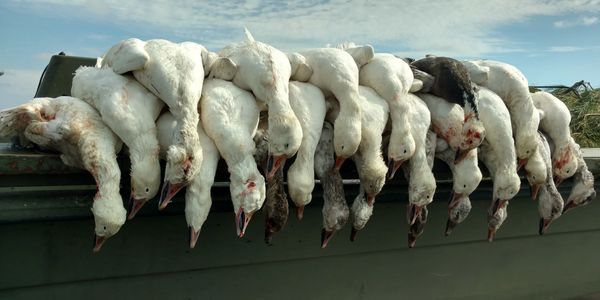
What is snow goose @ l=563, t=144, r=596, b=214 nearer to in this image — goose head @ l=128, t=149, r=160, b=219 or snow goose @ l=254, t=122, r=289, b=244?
snow goose @ l=254, t=122, r=289, b=244

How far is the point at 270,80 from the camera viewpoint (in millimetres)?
2727

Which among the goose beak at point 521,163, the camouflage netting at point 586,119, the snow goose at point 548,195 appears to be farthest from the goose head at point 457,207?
the camouflage netting at point 586,119

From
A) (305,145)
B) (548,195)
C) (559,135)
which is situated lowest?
(548,195)

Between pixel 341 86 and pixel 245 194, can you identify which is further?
pixel 341 86

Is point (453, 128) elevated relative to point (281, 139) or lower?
lower

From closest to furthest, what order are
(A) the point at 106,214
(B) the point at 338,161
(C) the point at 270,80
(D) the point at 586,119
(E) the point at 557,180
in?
(A) the point at 106,214 → (C) the point at 270,80 → (B) the point at 338,161 → (E) the point at 557,180 → (D) the point at 586,119

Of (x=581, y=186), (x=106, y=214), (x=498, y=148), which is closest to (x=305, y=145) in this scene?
(x=106, y=214)

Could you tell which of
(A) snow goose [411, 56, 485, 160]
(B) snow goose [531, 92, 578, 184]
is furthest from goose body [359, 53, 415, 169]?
(B) snow goose [531, 92, 578, 184]

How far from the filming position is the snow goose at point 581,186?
4012 millimetres

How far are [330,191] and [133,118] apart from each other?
1071 mm

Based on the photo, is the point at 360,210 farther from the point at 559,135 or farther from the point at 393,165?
the point at 559,135

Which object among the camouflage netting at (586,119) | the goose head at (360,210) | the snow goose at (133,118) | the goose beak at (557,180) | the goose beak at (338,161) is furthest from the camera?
the camouflage netting at (586,119)

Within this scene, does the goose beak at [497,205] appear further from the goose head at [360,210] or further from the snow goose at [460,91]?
the goose head at [360,210]

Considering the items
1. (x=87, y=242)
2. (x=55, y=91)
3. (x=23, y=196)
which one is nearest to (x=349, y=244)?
(x=87, y=242)
